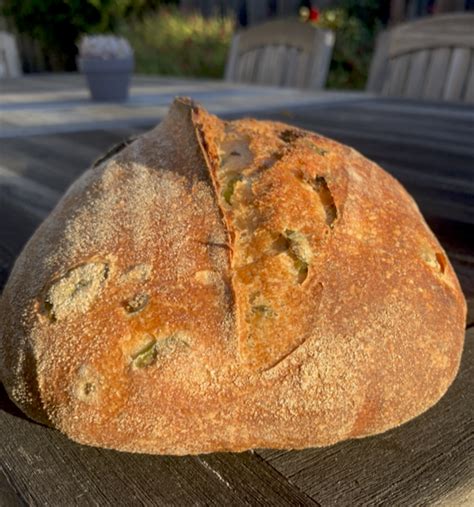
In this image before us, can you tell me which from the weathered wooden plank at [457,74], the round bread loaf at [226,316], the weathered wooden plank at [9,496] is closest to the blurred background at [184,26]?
the weathered wooden plank at [457,74]

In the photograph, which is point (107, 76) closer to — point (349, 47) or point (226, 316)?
point (226, 316)

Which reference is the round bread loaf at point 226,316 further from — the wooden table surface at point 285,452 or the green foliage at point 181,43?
the green foliage at point 181,43

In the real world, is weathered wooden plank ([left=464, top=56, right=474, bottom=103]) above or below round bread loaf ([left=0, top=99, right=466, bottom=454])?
below

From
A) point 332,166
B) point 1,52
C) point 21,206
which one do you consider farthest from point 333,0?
point 332,166

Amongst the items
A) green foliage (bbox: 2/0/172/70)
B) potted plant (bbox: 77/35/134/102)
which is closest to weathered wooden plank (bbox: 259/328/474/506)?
potted plant (bbox: 77/35/134/102)

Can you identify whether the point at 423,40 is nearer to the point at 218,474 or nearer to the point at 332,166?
the point at 332,166

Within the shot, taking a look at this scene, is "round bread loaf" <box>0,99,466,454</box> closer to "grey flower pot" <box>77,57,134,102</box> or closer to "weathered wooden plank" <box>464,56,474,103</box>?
"grey flower pot" <box>77,57,134,102</box>
